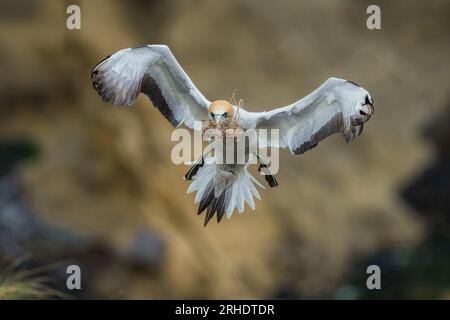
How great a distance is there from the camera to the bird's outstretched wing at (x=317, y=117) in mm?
2379

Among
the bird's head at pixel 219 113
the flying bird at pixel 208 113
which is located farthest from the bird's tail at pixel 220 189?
the bird's head at pixel 219 113

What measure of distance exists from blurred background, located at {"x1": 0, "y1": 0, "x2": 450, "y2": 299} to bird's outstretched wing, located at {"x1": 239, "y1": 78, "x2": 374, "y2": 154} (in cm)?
248

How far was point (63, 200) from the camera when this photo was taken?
571 centimetres

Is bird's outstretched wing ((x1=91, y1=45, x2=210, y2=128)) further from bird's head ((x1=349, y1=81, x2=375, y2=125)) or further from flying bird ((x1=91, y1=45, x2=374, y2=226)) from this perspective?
bird's head ((x1=349, y1=81, x2=375, y2=125))

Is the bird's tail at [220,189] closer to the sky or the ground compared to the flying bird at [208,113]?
closer to the ground

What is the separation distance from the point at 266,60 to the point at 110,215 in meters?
1.56

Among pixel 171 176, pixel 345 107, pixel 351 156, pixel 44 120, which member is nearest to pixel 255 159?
pixel 345 107

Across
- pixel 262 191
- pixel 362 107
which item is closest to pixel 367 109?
pixel 362 107

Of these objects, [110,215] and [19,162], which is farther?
[19,162]

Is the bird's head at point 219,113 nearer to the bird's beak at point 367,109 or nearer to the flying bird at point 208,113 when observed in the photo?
the flying bird at point 208,113

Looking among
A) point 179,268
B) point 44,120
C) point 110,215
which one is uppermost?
point 44,120

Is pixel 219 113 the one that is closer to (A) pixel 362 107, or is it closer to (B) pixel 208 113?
(B) pixel 208 113

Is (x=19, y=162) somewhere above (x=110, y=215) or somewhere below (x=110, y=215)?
above

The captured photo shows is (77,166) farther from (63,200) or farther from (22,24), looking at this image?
(22,24)
